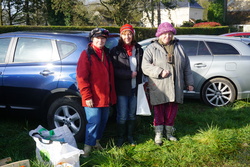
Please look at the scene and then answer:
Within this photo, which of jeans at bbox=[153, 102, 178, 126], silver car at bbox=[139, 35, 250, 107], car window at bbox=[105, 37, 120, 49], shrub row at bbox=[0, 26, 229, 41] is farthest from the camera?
shrub row at bbox=[0, 26, 229, 41]

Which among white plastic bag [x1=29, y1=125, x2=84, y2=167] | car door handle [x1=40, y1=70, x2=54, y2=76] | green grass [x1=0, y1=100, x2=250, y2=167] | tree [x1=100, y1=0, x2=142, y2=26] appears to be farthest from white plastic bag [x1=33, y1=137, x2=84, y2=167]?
tree [x1=100, y1=0, x2=142, y2=26]

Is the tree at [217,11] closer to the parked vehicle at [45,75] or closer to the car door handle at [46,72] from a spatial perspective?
the parked vehicle at [45,75]

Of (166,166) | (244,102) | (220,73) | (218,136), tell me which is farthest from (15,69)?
(244,102)

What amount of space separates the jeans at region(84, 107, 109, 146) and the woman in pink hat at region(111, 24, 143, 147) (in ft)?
0.84

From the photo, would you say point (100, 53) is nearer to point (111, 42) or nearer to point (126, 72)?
A: point (126, 72)

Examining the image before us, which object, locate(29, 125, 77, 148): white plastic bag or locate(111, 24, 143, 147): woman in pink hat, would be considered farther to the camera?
locate(111, 24, 143, 147): woman in pink hat

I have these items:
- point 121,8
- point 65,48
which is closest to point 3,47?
point 65,48

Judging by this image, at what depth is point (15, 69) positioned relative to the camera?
4.32 meters

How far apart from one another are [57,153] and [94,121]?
665 mm

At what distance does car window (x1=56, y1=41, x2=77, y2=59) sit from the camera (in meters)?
4.05

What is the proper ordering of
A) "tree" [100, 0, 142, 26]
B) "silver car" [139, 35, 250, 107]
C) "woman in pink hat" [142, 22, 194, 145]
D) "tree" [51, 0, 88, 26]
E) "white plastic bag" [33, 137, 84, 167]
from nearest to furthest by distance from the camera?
"white plastic bag" [33, 137, 84, 167] → "woman in pink hat" [142, 22, 194, 145] → "silver car" [139, 35, 250, 107] → "tree" [51, 0, 88, 26] → "tree" [100, 0, 142, 26]

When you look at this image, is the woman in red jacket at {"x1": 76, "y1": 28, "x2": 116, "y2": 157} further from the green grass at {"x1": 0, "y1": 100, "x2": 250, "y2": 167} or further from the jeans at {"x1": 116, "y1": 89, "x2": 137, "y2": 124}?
the green grass at {"x1": 0, "y1": 100, "x2": 250, "y2": 167}

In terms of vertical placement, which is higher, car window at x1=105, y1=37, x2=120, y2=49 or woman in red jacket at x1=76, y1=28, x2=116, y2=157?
car window at x1=105, y1=37, x2=120, y2=49

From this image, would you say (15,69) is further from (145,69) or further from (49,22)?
(49,22)
